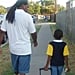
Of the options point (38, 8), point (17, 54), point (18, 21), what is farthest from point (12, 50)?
point (38, 8)

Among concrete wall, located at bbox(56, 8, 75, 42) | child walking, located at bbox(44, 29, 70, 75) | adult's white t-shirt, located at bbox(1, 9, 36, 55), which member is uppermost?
adult's white t-shirt, located at bbox(1, 9, 36, 55)

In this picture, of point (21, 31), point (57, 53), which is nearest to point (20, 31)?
point (21, 31)

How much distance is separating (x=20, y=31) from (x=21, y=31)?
0.02 meters

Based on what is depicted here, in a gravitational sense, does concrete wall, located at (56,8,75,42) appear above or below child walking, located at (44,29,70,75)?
below

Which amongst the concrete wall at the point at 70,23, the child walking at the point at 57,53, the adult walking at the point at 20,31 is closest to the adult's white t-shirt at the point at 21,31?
the adult walking at the point at 20,31

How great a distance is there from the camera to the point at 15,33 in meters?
5.80

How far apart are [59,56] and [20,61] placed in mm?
676

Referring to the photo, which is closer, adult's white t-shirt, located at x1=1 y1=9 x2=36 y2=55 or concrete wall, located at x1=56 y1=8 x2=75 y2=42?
adult's white t-shirt, located at x1=1 y1=9 x2=36 y2=55

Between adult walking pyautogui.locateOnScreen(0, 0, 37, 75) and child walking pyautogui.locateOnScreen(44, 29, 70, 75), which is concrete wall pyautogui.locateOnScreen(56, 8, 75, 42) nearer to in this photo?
child walking pyautogui.locateOnScreen(44, 29, 70, 75)

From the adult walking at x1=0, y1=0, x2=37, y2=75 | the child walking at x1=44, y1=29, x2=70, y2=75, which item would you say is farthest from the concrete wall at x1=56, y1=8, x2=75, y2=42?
the adult walking at x1=0, y1=0, x2=37, y2=75

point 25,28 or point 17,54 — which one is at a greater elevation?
point 25,28

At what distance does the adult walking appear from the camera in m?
5.78

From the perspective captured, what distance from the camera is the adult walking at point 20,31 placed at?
578cm

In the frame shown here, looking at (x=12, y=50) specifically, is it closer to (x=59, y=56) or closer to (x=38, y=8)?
(x=59, y=56)
